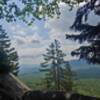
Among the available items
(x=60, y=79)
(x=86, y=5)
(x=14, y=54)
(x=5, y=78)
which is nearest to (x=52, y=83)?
(x=60, y=79)

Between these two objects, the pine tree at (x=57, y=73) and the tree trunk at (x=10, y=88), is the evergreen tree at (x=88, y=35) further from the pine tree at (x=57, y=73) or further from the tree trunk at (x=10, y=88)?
the pine tree at (x=57, y=73)

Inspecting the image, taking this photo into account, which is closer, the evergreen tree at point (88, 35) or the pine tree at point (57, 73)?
the evergreen tree at point (88, 35)

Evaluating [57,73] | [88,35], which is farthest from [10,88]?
[57,73]

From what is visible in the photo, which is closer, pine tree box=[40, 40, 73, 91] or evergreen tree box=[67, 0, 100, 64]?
evergreen tree box=[67, 0, 100, 64]

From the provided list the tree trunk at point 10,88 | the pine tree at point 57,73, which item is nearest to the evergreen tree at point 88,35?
the tree trunk at point 10,88

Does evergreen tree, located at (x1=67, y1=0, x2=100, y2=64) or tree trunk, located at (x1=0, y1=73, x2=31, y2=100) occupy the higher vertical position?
evergreen tree, located at (x1=67, y1=0, x2=100, y2=64)

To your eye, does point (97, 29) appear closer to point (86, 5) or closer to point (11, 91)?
point (86, 5)

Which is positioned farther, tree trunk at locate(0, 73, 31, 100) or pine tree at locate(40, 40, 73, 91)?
pine tree at locate(40, 40, 73, 91)

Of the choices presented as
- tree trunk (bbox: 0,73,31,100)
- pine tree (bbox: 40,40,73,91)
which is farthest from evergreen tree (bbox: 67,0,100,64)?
pine tree (bbox: 40,40,73,91)

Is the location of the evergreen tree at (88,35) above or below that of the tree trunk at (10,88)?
above

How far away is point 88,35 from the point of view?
28.6m

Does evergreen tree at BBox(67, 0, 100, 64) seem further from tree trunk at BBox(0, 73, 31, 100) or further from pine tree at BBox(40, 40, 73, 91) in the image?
pine tree at BBox(40, 40, 73, 91)

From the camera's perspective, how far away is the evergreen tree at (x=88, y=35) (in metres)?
28.3

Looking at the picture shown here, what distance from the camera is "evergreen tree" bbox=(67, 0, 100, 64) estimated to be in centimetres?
2828
